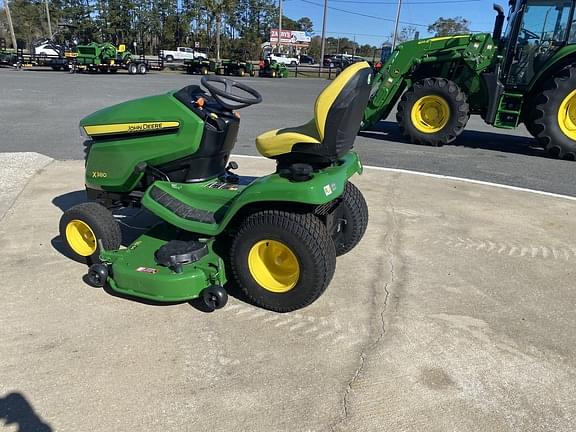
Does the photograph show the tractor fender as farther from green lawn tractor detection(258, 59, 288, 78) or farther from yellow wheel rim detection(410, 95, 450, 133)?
green lawn tractor detection(258, 59, 288, 78)

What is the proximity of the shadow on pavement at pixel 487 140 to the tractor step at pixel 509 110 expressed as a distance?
1.61 ft

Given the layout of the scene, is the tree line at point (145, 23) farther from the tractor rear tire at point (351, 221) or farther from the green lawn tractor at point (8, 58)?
the tractor rear tire at point (351, 221)

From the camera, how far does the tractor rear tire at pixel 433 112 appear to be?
26.1ft

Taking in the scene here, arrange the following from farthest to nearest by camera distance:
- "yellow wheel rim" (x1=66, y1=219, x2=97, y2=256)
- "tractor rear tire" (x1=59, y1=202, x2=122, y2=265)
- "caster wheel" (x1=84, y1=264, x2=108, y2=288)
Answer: "yellow wheel rim" (x1=66, y1=219, x2=97, y2=256)
"tractor rear tire" (x1=59, y1=202, x2=122, y2=265)
"caster wheel" (x1=84, y1=264, x2=108, y2=288)

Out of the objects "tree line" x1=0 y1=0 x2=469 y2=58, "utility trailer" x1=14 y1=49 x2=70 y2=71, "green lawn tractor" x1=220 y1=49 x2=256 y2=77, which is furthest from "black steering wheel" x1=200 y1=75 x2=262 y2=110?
"tree line" x1=0 y1=0 x2=469 y2=58

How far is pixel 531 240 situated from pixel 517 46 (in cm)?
499

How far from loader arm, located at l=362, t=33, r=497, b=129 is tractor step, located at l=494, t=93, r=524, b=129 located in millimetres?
509

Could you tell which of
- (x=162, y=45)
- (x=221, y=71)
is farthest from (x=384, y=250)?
(x=162, y=45)

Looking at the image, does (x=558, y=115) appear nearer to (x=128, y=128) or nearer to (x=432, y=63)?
(x=432, y=63)

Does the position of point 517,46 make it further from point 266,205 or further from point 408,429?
point 408,429

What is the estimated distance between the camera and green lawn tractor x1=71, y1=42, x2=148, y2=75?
24.2 m

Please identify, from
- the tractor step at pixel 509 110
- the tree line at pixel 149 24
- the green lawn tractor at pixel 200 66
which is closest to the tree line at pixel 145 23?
the tree line at pixel 149 24

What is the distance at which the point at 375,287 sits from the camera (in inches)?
131

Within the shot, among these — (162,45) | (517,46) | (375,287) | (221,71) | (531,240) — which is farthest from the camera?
(162,45)
